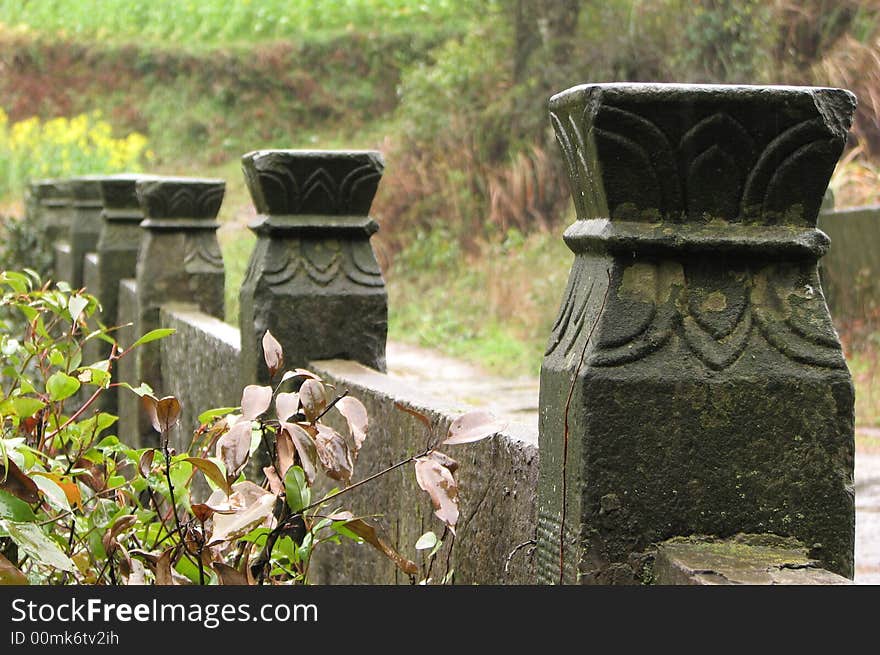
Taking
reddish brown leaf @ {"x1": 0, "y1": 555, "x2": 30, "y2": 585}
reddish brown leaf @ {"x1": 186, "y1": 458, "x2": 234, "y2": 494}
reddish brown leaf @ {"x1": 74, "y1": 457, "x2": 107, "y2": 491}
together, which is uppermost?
reddish brown leaf @ {"x1": 186, "y1": 458, "x2": 234, "y2": 494}

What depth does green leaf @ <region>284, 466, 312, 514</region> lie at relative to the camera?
250cm

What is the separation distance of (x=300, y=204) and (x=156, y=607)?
95.5 inches

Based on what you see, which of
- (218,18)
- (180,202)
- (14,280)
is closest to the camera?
(14,280)

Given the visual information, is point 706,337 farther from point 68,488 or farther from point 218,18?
point 218,18

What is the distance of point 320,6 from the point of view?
26.6 m

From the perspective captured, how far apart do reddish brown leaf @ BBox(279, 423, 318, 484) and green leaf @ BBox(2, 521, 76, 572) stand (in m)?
0.41

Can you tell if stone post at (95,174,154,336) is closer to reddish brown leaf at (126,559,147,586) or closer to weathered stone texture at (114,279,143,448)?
weathered stone texture at (114,279,143,448)

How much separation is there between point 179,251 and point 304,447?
183 inches

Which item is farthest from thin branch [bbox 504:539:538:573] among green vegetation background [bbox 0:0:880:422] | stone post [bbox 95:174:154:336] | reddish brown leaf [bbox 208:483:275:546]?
green vegetation background [bbox 0:0:880:422]

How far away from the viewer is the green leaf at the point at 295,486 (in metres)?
2.50

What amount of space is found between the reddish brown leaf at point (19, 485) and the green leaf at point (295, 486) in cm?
44

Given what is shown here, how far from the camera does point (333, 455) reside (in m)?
2.56

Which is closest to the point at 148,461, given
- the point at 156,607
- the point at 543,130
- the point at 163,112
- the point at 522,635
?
the point at 156,607

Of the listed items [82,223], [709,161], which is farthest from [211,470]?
[82,223]
